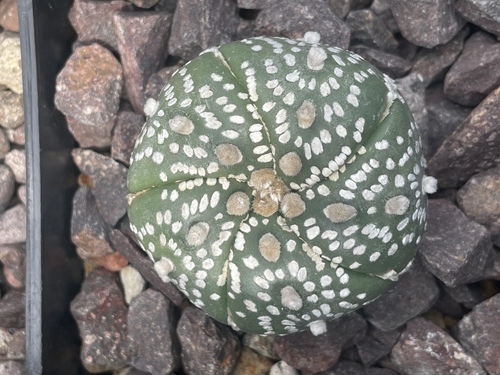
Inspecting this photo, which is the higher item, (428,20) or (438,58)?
(428,20)

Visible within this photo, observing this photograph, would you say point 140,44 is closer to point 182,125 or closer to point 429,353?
point 182,125

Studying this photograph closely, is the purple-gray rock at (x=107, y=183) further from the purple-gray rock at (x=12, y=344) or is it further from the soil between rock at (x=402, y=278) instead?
the purple-gray rock at (x=12, y=344)

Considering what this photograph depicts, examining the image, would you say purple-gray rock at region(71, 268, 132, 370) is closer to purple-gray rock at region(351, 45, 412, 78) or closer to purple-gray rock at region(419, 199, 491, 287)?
purple-gray rock at region(419, 199, 491, 287)

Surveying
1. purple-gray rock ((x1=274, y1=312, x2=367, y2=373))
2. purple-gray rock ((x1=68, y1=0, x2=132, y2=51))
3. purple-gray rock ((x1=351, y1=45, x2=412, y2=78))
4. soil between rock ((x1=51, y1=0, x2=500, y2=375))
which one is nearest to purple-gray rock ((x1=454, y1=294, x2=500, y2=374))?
soil between rock ((x1=51, y1=0, x2=500, y2=375))

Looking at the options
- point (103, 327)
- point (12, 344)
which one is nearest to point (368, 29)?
point (103, 327)

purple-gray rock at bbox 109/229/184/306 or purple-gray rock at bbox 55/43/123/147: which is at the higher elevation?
purple-gray rock at bbox 55/43/123/147
